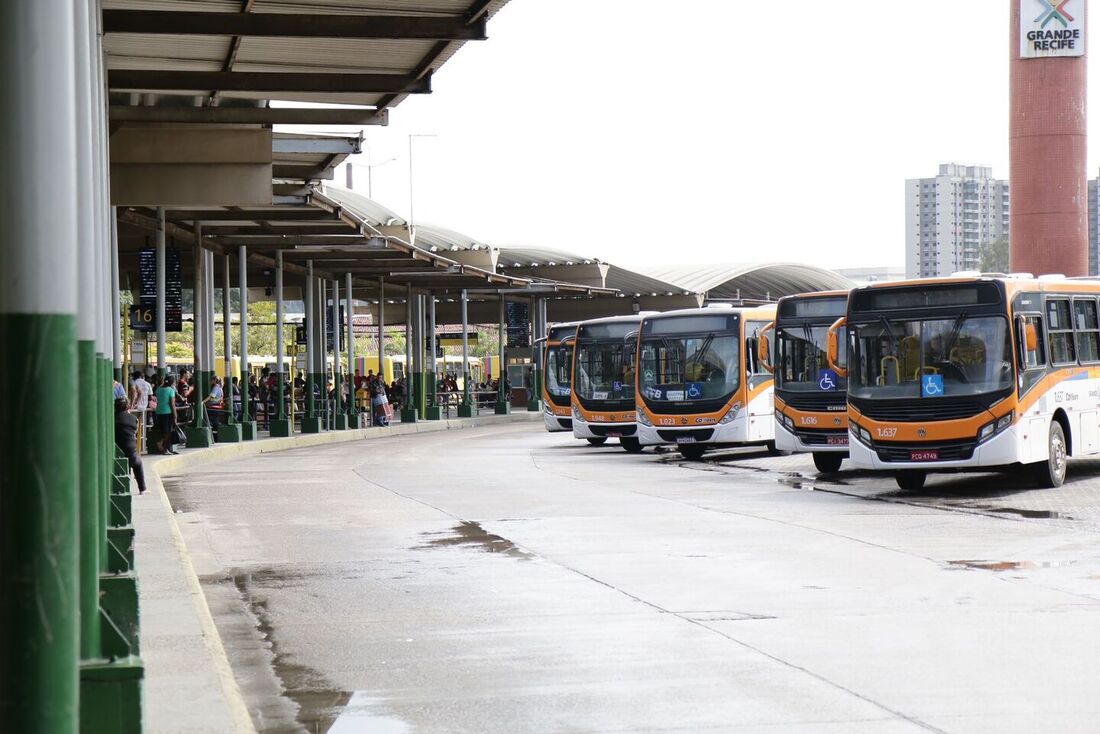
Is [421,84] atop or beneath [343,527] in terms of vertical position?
atop

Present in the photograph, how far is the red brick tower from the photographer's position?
55.2m

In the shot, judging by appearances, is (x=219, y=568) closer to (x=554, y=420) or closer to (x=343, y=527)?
(x=343, y=527)

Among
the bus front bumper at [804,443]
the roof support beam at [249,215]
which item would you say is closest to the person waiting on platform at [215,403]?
the roof support beam at [249,215]

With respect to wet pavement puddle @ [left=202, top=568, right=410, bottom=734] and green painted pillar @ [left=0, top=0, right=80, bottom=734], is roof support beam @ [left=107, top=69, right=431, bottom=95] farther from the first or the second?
green painted pillar @ [left=0, top=0, right=80, bottom=734]

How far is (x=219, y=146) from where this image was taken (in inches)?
944

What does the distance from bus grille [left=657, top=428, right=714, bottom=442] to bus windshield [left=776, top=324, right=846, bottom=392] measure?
371 cm

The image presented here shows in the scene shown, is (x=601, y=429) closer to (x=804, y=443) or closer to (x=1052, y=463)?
(x=804, y=443)

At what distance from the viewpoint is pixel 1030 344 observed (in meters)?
20.2

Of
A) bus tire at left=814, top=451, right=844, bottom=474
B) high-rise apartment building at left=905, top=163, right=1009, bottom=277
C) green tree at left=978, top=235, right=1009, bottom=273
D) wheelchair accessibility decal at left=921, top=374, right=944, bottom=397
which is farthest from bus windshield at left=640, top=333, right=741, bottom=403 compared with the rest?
high-rise apartment building at left=905, top=163, right=1009, bottom=277

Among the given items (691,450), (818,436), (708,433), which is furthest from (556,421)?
(818,436)

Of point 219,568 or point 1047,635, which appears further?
point 219,568

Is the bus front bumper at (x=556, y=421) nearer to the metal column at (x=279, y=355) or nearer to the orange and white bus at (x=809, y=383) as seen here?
the metal column at (x=279, y=355)

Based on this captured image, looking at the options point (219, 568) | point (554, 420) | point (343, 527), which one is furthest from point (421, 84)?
point (554, 420)

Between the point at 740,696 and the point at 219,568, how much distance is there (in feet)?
23.3
